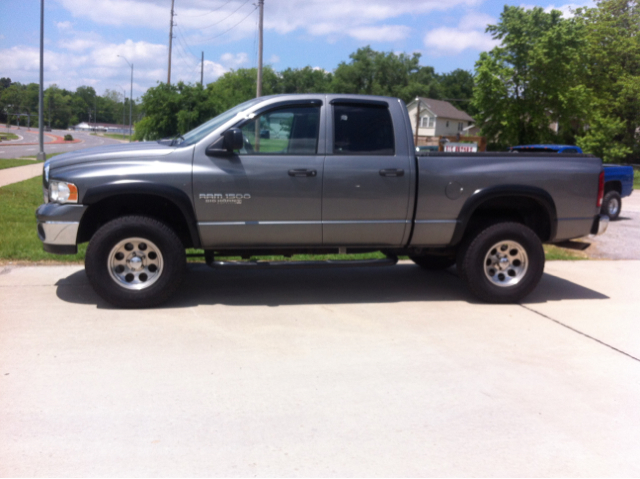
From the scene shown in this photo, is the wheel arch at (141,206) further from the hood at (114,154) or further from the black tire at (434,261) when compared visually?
the black tire at (434,261)

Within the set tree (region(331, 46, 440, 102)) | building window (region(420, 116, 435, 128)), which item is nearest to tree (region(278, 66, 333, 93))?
tree (region(331, 46, 440, 102))

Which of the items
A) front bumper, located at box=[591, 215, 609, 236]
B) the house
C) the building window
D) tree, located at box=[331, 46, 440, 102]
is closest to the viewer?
front bumper, located at box=[591, 215, 609, 236]

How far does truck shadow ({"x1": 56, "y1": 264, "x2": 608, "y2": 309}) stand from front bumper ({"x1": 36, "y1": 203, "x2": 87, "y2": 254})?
70cm

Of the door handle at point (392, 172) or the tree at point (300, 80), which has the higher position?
the tree at point (300, 80)

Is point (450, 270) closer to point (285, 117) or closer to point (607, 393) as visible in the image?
point (285, 117)

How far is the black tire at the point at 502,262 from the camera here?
625 cm

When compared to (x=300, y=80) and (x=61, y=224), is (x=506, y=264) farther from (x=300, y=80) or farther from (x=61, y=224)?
(x=300, y=80)

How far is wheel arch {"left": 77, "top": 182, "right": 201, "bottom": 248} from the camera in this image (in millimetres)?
5492

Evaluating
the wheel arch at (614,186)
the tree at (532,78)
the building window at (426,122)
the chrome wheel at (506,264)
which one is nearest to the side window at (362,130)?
the chrome wheel at (506,264)

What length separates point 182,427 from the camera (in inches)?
138

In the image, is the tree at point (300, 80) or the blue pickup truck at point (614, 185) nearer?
the blue pickup truck at point (614, 185)

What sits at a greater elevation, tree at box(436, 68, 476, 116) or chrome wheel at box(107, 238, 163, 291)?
tree at box(436, 68, 476, 116)

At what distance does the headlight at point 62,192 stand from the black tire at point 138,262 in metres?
0.39

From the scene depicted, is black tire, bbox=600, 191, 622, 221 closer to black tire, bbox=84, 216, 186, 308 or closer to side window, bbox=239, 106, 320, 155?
side window, bbox=239, 106, 320, 155
